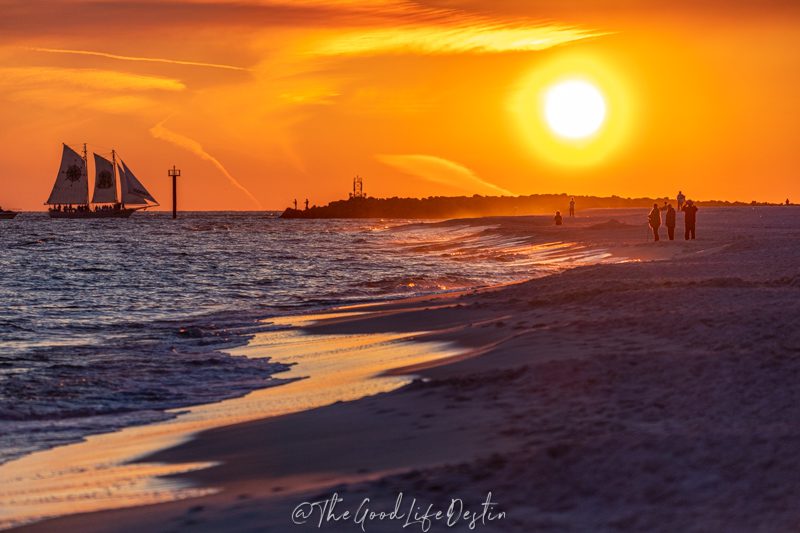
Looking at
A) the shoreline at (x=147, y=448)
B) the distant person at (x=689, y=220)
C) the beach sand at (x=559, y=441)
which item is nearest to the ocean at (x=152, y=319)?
the shoreline at (x=147, y=448)

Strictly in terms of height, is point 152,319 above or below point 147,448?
below

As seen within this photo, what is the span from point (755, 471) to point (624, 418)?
197 centimetres

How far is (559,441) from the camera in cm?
827

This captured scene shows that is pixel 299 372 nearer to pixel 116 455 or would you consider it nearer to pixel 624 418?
pixel 116 455

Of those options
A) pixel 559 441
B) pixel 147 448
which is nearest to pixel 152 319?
pixel 147 448

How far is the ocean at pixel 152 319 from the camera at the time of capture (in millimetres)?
13191

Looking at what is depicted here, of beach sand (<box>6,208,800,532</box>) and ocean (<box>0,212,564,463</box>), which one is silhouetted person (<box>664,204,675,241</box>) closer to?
ocean (<box>0,212,564,463</box>)

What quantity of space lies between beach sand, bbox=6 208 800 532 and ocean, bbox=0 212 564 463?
2.84 meters

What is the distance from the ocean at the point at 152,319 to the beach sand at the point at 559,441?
2.84 meters

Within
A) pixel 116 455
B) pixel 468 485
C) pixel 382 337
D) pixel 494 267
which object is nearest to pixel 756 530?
pixel 468 485

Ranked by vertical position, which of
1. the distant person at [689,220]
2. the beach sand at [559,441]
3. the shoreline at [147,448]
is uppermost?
the distant person at [689,220]

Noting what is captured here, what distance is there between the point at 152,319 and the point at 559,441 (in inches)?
742

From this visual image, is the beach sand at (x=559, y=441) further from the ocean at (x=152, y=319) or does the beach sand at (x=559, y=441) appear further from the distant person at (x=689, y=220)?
the distant person at (x=689, y=220)

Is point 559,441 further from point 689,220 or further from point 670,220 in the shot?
point 670,220
